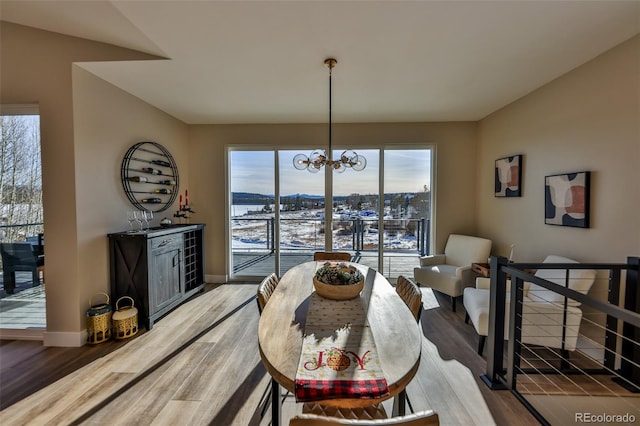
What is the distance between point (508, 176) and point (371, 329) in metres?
3.18

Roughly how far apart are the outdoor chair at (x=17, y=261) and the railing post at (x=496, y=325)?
14.1 ft

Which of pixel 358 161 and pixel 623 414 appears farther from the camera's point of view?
pixel 358 161

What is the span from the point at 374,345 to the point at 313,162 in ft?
5.99

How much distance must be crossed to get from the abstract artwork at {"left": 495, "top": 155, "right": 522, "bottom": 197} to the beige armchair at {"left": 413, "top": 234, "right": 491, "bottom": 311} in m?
0.71

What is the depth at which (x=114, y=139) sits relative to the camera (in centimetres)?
292

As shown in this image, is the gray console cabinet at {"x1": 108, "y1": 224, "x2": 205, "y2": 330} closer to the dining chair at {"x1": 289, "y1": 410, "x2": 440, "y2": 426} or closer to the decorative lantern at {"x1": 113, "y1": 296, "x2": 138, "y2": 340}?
the decorative lantern at {"x1": 113, "y1": 296, "x2": 138, "y2": 340}

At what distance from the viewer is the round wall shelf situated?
312 centimetres

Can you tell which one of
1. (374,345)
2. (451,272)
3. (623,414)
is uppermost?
(374,345)

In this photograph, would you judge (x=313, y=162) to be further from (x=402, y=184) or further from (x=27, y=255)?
(x=27, y=255)

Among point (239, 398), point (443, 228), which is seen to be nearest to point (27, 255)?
point (239, 398)

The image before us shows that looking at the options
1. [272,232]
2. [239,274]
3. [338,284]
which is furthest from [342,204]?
[338,284]

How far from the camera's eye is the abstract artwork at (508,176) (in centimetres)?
324

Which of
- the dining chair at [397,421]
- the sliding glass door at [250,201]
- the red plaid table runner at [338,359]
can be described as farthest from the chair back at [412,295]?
the sliding glass door at [250,201]

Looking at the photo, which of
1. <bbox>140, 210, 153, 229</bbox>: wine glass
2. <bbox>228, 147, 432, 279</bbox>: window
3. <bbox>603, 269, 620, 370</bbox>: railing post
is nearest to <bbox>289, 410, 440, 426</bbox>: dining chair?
<bbox>603, 269, 620, 370</bbox>: railing post
